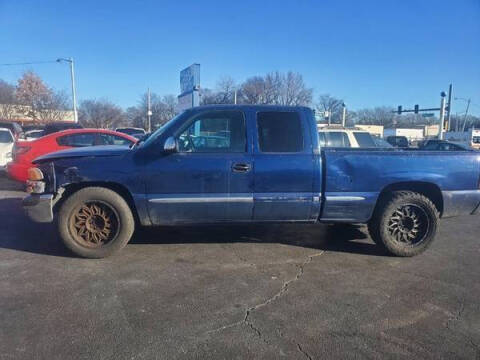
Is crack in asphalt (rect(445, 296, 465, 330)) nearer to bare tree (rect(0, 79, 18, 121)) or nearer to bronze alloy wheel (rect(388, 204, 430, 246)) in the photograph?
bronze alloy wheel (rect(388, 204, 430, 246))

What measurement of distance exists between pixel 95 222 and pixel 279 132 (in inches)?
98.3

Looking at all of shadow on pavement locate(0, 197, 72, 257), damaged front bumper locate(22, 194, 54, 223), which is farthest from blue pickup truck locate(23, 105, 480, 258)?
shadow on pavement locate(0, 197, 72, 257)

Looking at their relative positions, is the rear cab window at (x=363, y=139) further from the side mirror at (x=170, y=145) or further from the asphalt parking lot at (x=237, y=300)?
the side mirror at (x=170, y=145)

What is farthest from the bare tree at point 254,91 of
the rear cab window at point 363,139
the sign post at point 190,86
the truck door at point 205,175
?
A: the truck door at point 205,175

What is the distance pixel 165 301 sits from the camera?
3.30 m

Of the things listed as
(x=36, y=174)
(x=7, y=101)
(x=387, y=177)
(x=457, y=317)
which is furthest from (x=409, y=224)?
(x=7, y=101)

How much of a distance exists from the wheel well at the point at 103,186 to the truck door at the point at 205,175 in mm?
287

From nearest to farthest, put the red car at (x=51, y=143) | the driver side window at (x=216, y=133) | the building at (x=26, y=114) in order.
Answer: the driver side window at (x=216, y=133) → the red car at (x=51, y=143) → the building at (x=26, y=114)

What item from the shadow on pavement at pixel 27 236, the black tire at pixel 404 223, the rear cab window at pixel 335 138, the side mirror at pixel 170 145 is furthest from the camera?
the rear cab window at pixel 335 138

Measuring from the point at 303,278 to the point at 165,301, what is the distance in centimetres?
148

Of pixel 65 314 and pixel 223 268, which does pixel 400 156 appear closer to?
pixel 223 268

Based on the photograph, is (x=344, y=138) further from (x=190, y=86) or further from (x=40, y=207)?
(x=190, y=86)

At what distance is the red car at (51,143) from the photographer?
8.03 m

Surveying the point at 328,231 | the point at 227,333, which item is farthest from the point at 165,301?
the point at 328,231
